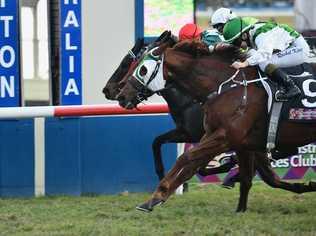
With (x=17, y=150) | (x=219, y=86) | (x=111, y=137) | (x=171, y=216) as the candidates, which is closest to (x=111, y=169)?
(x=111, y=137)

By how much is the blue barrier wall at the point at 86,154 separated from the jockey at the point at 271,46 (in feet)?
8.06

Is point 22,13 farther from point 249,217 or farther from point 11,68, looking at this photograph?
point 249,217

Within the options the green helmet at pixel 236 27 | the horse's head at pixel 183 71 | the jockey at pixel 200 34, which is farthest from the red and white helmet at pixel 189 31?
the horse's head at pixel 183 71

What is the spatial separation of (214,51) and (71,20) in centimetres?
252

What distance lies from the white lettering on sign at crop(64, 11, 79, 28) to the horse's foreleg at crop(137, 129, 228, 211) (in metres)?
3.04

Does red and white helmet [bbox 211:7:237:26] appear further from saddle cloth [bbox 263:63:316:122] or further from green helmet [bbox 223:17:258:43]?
saddle cloth [bbox 263:63:316:122]

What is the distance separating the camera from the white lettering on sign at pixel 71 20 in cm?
932

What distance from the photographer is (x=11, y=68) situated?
9.24 metres

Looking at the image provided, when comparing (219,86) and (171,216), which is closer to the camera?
(219,86)

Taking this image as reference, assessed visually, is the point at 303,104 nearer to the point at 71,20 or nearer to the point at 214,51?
the point at 214,51

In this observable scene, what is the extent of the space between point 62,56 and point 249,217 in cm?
302

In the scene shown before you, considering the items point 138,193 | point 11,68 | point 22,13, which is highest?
point 22,13

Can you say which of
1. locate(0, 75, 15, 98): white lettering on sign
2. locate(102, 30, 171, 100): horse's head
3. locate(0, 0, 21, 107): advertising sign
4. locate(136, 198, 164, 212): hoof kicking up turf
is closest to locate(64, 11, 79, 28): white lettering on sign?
locate(0, 0, 21, 107): advertising sign

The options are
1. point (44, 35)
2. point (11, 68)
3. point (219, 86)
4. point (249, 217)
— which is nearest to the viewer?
point (219, 86)
